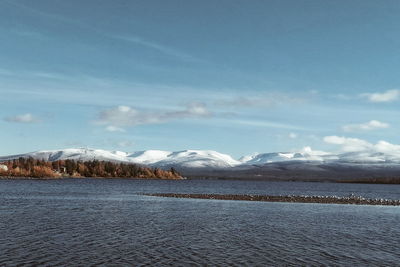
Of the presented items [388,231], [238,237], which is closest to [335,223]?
[388,231]

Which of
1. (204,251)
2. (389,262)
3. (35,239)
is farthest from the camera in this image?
(35,239)

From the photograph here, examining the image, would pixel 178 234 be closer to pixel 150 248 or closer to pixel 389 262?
pixel 150 248

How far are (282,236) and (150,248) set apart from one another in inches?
629

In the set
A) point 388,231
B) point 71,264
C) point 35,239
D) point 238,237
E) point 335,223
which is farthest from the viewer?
point 335,223

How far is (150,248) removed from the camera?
35.2 metres

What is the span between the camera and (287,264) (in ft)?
100

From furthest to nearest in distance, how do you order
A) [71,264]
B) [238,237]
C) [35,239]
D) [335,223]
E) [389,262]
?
[335,223] < [238,237] < [35,239] < [389,262] < [71,264]

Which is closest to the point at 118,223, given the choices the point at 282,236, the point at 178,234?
the point at 178,234

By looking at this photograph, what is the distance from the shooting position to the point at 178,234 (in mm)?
43375

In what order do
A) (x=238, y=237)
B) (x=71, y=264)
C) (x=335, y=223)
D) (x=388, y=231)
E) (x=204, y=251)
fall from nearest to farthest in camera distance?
1. (x=71, y=264)
2. (x=204, y=251)
3. (x=238, y=237)
4. (x=388, y=231)
5. (x=335, y=223)

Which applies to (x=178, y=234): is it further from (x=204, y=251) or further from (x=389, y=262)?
(x=389, y=262)

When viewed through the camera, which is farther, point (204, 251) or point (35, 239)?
point (35, 239)

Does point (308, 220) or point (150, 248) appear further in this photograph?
point (308, 220)

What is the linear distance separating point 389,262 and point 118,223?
32.1 m
